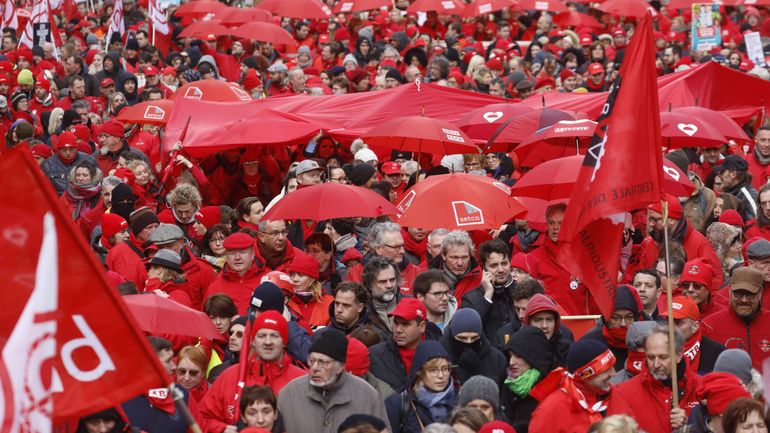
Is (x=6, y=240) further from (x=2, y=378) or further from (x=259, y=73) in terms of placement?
(x=259, y=73)

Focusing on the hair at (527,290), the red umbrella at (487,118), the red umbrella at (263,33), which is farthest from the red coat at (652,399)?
the red umbrella at (263,33)

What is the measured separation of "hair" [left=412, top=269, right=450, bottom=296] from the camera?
9.80m

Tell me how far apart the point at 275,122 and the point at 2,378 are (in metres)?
9.41

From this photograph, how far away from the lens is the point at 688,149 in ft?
50.6

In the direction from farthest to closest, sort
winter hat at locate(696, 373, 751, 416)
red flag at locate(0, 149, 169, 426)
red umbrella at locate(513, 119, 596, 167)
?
red umbrella at locate(513, 119, 596, 167) → winter hat at locate(696, 373, 751, 416) → red flag at locate(0, 149, 169, 426)

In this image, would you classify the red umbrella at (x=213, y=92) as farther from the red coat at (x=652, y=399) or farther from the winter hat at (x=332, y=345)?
the red coat at (x=652, y=399)

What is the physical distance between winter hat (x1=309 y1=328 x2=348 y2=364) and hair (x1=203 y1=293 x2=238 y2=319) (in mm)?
1809

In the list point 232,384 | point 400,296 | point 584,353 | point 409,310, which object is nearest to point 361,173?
point 400,296

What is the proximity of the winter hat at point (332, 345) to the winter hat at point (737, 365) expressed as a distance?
1987 millimetres

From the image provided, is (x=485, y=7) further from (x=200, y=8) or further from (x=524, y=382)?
(x=524, y=382)

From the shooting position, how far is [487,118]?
1524 centimetres

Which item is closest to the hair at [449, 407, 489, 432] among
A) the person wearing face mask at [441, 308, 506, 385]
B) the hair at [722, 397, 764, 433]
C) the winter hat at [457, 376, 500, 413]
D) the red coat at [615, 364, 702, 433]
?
the winter hat at [457, 376, 500, 413]

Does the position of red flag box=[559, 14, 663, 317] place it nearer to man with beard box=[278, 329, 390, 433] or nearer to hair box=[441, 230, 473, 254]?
man with beard box=[278, 329, 390, 433]

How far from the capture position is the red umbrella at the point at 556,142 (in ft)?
41.7
